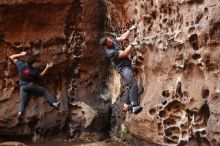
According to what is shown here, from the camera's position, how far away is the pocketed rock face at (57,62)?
28.0 ft

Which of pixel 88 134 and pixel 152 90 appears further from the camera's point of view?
pixel 88 134

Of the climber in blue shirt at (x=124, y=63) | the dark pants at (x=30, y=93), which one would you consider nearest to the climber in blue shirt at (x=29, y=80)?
the dark pants at (x=30, y=93)

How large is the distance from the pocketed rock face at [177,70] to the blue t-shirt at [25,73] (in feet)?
7.06

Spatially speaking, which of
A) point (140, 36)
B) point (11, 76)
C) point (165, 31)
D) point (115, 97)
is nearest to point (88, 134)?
point (115, 97)

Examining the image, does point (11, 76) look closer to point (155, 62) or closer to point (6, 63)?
point (6, 63)

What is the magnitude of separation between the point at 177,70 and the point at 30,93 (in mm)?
3638

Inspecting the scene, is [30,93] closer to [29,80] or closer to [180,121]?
[29,80]

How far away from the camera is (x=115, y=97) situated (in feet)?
28.8

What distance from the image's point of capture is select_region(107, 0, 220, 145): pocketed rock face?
5352mm

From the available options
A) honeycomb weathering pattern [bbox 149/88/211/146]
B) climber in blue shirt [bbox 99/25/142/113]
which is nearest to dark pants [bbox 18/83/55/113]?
climber in blue shirt [bbox 99/25/142/113]

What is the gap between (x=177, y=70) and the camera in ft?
20.1

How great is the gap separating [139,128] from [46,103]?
2499mm

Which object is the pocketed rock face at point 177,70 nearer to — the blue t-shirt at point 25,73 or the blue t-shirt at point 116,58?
the blue t-shirt at point 116,58

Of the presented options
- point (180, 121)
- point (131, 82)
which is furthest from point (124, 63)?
point (180, 121)
